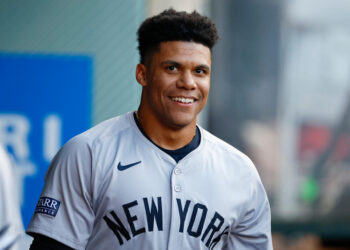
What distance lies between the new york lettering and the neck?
282 mm

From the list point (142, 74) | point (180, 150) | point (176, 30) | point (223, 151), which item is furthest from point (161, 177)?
point (176, 30)

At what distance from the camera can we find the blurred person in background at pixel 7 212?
8.91 feet

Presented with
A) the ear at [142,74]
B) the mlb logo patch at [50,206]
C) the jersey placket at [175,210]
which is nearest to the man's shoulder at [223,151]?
the jersey placket at [175,210]

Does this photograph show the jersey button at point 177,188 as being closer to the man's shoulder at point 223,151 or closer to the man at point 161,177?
the man at point 161,177

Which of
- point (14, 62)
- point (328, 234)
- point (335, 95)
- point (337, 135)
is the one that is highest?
point (14, 62)

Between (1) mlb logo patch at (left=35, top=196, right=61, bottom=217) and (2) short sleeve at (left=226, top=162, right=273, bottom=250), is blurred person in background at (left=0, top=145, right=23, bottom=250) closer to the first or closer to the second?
(1) mlb logo patch at (left=35, top=196, right=61, bottom=217)

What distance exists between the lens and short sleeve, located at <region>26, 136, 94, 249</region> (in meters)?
2.53

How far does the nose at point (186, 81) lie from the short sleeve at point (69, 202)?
463mm

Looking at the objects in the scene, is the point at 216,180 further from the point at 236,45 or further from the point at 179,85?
the point at 236,45

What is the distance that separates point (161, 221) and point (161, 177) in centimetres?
19

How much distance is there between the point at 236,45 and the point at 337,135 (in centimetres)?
146

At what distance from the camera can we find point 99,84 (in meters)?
4.86

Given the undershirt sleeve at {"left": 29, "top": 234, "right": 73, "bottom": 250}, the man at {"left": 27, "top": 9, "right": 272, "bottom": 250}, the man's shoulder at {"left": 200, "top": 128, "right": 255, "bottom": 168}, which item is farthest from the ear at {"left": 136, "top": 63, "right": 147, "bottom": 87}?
the undershirt sleeve at {"left": 29, "top": 234, "right": 73, "bottom": 250}

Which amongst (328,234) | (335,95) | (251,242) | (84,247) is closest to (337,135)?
(335,95)
